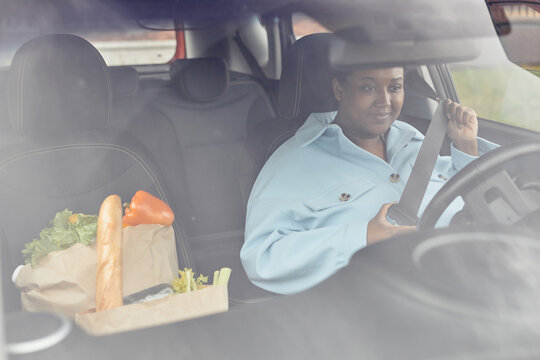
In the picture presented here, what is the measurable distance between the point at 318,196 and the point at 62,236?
66cm

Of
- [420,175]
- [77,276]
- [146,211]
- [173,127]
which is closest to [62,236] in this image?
[77,276]

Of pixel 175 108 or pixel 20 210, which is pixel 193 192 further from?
pixel 20 210

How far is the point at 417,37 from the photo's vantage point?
4.40ft

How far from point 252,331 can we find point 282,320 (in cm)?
4

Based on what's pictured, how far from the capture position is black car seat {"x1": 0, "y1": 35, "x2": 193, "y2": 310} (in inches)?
60.7

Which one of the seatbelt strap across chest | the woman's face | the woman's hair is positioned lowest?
the seatbelt strap across chest

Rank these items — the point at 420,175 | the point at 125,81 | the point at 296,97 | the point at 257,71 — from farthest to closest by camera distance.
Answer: the point at 257,71
the point at 125,81
the point at 296,97
the point at 420,175

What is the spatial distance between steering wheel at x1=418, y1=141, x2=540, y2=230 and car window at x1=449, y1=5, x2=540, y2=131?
22cm

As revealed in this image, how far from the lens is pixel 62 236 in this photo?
1.40m

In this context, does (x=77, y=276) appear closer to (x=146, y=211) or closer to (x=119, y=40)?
(x=146, y=211)

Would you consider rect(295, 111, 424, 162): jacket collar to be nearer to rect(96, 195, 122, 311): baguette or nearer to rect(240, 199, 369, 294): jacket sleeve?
rect(240, 199, 369, 294): jacket sleeve

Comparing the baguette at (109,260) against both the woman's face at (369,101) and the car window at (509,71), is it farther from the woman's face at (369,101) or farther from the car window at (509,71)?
the car window at (509,71)

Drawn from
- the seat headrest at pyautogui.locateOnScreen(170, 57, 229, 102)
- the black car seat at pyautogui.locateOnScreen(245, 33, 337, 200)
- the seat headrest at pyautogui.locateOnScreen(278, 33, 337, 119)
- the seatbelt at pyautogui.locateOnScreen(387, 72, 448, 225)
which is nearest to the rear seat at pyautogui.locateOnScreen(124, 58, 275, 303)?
the seat headrest at pyautogui.locateOnScreen(170, 57, 229, 102)

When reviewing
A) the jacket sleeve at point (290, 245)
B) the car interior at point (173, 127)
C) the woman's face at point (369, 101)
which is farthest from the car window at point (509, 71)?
the jacket sleeve at point (290, 245)
